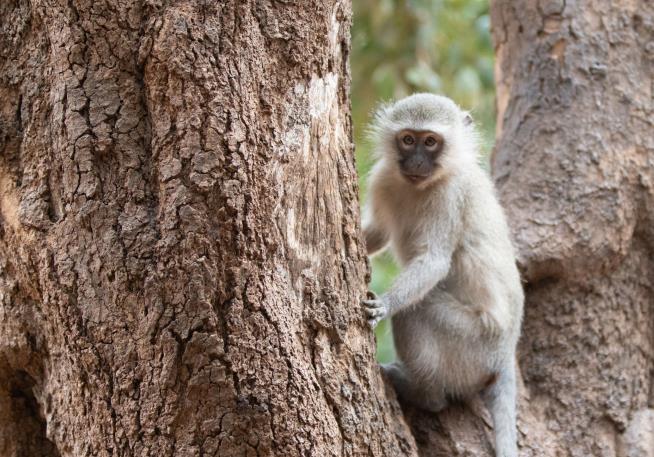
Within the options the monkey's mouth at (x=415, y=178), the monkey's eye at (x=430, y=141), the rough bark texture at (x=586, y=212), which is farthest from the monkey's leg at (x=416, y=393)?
the monkey's eye at (x=430, y=141)

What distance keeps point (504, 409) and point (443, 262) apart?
864 millimetres

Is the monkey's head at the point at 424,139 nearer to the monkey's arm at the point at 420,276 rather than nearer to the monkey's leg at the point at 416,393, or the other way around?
the monkey's arm at the point at 420,276

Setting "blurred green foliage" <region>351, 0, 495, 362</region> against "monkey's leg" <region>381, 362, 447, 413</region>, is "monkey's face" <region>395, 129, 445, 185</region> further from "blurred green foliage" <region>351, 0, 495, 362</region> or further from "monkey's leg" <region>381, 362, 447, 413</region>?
"blurred green foliage" <region>351, 0, 495, 362</region>

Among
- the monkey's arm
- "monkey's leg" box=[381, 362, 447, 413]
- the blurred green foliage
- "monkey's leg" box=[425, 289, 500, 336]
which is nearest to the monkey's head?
the monkey's arm

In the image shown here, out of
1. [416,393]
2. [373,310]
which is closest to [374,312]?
[373,310]

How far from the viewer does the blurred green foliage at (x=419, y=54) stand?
8984 mm

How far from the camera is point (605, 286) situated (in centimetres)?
504

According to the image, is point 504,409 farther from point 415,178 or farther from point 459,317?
point 415,178

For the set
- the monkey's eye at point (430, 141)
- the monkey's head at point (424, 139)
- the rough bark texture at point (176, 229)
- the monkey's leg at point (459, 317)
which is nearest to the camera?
the rough bark texture at point (176, 229)

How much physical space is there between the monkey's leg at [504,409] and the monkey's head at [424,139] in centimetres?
120

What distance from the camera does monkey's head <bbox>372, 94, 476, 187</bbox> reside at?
4957 mm

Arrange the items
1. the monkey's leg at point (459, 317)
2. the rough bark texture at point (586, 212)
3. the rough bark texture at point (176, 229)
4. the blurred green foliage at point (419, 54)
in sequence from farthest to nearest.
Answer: the blurred green foliage at point (419, 54) → the rough bark texture at point (586, 212) → the monkey's leg at point (459, 317) → the rough bark texture at point (176, 229)

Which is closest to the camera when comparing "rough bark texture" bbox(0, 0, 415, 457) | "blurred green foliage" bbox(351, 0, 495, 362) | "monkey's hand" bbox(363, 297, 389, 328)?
"rough bark texture" bbox(0, 0, 415, 457)

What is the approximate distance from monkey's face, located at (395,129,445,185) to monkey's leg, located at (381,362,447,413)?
1134 mm
